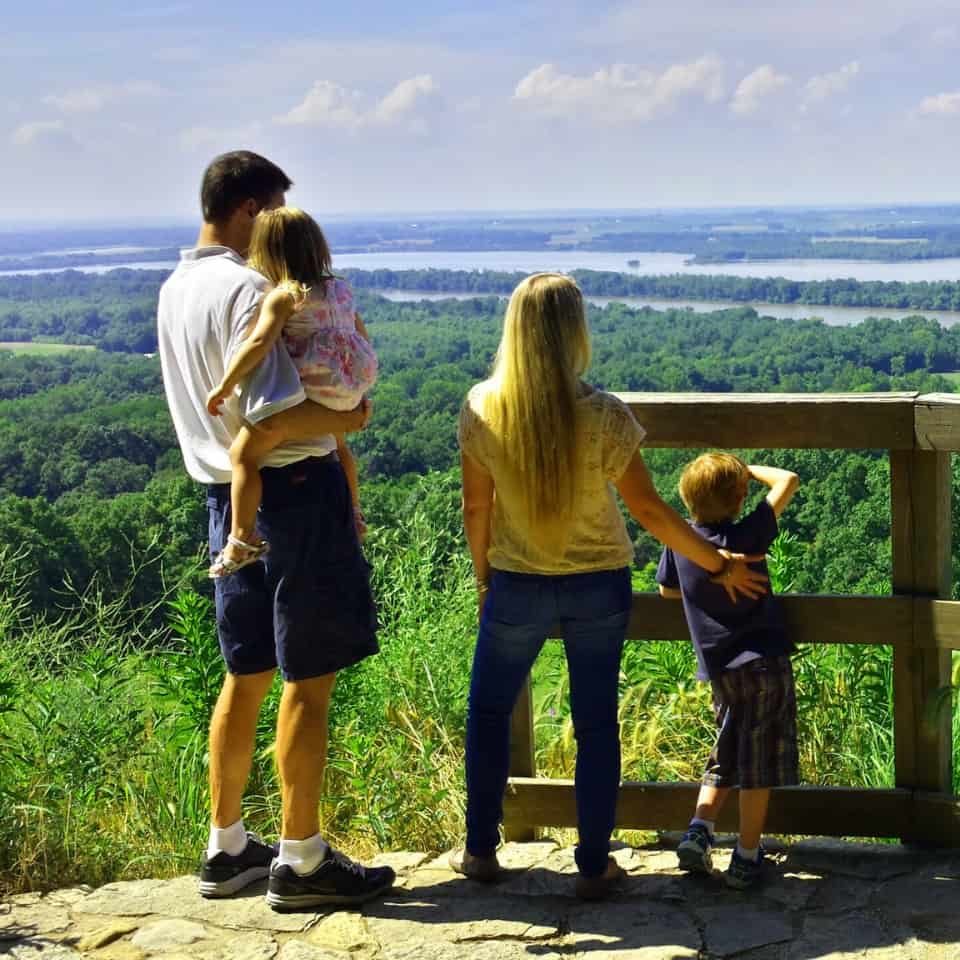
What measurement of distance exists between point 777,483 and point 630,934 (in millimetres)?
1105

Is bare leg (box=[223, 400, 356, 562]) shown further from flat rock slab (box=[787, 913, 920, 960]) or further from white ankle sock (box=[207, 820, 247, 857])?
flat rock slab (box=[787, 913, 920, 960])

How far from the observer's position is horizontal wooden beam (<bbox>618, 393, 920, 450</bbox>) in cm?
294

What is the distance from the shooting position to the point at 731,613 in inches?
115

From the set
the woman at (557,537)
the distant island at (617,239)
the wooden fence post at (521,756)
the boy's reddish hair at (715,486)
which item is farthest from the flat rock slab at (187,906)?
the distant island at (617,239)

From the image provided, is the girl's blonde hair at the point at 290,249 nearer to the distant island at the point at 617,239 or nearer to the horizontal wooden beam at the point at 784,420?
the horizontal wooden beam at the point at 784,420

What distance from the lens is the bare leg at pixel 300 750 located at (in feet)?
9.35

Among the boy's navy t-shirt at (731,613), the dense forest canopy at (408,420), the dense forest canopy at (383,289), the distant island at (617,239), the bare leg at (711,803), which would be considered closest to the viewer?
the boy's navy t-shirt at (731,613)

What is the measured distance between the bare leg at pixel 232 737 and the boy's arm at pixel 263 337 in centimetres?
75

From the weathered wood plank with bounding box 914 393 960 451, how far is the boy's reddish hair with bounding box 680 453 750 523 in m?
0.43

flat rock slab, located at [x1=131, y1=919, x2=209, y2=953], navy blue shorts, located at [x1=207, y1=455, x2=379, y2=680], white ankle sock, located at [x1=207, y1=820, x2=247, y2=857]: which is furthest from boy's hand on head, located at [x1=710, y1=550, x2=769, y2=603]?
flat rock slab, located at [x1=131, y1=919, x2=209, y2=953]

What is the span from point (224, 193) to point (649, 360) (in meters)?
39.3

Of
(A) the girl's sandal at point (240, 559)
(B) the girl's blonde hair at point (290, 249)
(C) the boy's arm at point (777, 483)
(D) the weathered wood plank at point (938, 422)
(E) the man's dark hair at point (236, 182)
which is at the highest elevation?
(E) the man's dark hair at point (236, 182)

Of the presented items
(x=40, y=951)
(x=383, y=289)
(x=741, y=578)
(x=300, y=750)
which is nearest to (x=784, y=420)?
(x=741, y=578)

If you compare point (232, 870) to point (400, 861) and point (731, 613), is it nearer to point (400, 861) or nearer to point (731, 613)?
Answer: point (400, 861)
